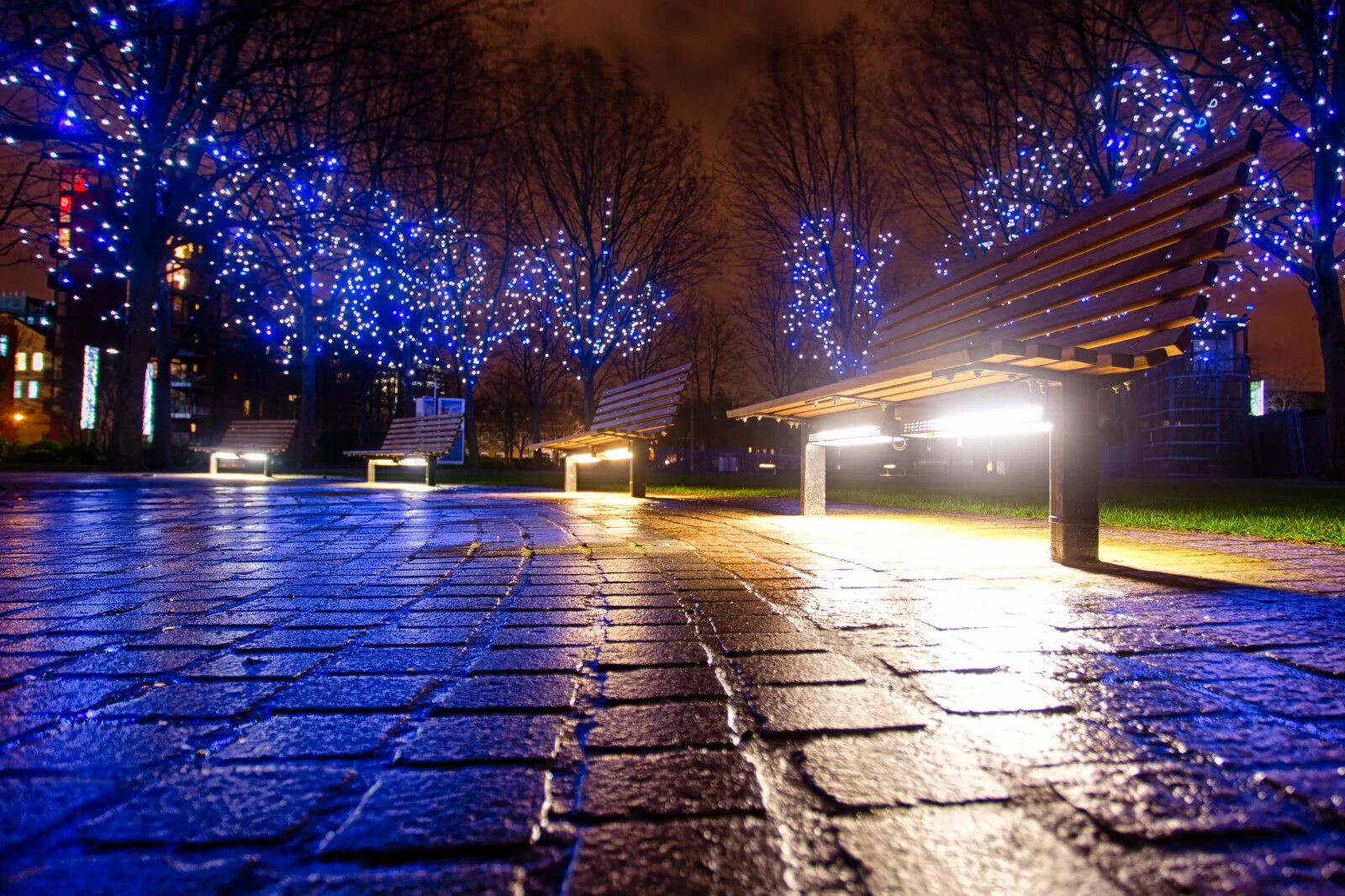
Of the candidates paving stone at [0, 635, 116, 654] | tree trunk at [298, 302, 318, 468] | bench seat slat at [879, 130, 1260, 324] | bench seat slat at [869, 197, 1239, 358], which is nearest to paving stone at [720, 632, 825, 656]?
paving stone at [0, 635, 116, 654]

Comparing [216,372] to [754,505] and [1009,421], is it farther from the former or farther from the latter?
[1009,421]

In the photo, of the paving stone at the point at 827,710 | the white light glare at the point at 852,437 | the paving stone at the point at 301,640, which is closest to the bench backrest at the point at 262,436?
the white light glare at the point at 852,437

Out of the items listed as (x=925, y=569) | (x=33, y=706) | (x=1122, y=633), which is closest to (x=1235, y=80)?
(x=925, y=569)

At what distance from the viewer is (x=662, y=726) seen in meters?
1.51

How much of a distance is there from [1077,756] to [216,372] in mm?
59261

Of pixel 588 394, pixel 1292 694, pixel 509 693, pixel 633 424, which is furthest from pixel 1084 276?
pixel 588 394

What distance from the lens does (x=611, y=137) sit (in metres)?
21.4

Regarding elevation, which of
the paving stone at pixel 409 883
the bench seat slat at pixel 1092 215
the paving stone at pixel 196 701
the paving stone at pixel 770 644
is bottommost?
the paving stone at pixel 409 883

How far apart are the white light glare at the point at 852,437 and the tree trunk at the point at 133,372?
1408 cm

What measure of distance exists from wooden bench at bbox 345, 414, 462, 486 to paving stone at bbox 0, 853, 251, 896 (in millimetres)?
11730

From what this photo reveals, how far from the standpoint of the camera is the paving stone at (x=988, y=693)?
1.63 m

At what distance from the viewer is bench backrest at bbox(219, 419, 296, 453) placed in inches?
656

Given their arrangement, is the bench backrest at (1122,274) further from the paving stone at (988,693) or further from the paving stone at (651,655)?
the paving stone at (651,655)

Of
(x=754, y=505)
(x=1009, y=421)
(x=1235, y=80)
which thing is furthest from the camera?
(x=1235, y=80)
